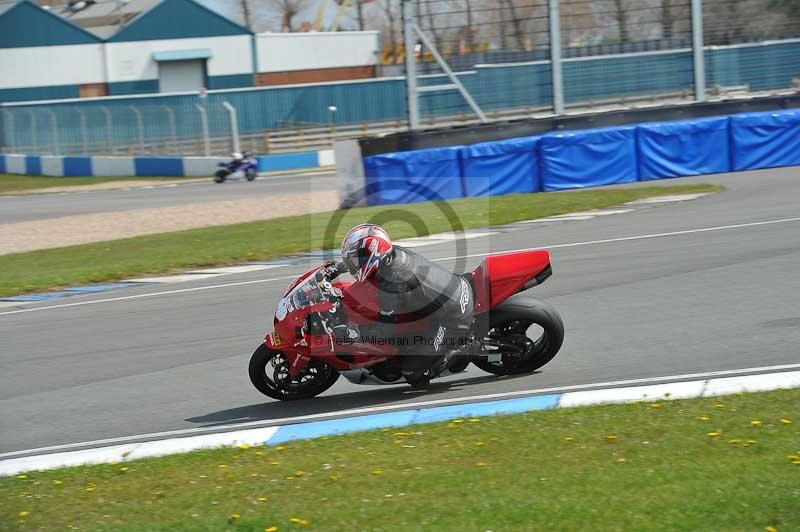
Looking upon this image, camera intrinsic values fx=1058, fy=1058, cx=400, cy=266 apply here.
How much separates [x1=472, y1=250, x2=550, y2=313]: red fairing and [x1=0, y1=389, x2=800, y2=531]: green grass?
1.33 metres

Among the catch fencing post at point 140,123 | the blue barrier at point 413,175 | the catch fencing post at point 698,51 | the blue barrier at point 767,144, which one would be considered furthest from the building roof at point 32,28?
the blue barrier at point 767,144

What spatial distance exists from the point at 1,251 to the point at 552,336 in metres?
13.9

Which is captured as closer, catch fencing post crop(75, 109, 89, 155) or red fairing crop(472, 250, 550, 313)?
red fairing crop(472, 250, 550, 313)

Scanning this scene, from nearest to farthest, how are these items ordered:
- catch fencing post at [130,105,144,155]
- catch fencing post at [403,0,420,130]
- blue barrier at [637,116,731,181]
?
blue barrier at [637,116,731,181] < catch fencing post at [403,0,420,130] < catch fencing post at [130,105,144,155]

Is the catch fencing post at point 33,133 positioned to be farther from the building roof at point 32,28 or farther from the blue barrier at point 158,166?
the building roof at point 32,28

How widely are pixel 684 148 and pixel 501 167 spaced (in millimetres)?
4060

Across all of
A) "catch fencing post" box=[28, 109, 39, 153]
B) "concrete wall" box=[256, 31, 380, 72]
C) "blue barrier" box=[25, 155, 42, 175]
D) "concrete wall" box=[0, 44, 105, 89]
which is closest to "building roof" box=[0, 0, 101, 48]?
"concrete wall" box=[0, 44, 105, 89]

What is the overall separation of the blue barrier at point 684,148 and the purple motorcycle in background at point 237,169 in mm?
15482

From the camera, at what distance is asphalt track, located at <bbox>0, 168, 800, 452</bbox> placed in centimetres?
832

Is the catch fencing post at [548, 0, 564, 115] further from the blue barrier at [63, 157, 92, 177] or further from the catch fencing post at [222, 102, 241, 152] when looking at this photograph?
the blue barrier at [63, 157, 92, 177]

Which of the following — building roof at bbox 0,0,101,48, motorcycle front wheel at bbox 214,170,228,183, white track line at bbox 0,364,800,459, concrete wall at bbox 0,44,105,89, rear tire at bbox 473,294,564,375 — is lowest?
white track line at bbox 0,364,800,459

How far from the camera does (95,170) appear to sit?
40.2 m

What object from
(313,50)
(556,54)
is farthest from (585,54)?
(313,50)

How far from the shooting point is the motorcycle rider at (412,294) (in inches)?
307
